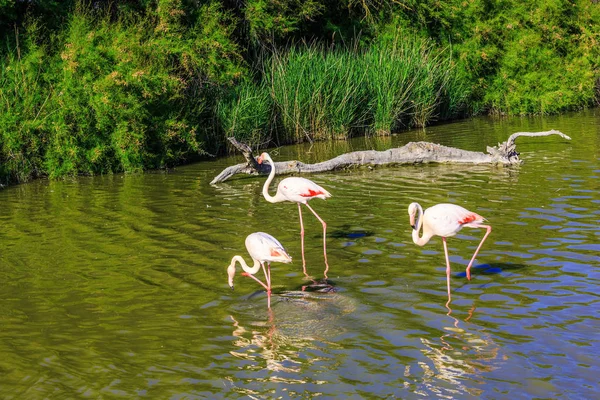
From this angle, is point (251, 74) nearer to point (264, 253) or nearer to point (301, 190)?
point (301, 190)

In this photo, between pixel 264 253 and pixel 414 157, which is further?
pixel 414 157

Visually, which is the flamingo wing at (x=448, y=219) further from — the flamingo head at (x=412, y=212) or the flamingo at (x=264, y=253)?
the flamingo at (x=264, y=253)

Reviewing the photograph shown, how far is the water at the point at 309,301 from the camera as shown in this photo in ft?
18.8

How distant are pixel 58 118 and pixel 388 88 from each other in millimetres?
7949

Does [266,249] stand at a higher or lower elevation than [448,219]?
lower

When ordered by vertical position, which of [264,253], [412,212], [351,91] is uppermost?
[351,91]

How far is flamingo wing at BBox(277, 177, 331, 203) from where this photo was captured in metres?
9.29

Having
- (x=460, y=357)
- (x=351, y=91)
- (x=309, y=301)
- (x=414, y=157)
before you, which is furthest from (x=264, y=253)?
(x=351, y=91)

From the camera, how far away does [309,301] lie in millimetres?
7453

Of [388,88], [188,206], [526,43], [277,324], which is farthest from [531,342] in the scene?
[526,43]

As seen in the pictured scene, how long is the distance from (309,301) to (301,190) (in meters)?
2.14

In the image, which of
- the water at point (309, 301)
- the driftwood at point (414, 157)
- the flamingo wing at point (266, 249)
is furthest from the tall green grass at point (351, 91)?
the flamingo wing at point (266, 249)

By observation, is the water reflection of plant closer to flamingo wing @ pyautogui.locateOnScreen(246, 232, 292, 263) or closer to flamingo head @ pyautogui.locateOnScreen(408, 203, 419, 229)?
flamingo head @ pyautogui.locateOnScreen(408, 203, 419, 229)

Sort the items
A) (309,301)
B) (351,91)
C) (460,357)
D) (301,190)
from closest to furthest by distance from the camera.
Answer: (460,357) < (309,301) < (301,190) < (351,91)
